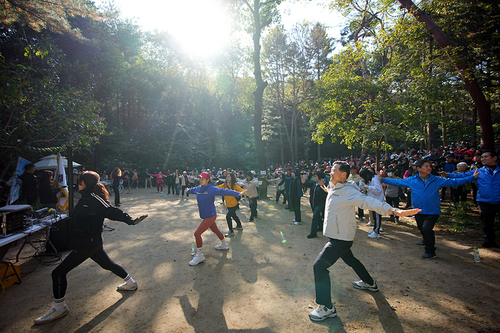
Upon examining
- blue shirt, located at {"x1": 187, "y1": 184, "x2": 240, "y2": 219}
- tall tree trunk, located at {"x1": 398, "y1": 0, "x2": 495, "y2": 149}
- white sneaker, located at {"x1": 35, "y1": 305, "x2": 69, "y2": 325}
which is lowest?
white sneaker, located at {"x1": 35, "y1": 305, "x2": 69, "y2": 325}

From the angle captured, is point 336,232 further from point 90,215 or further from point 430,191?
point 90,215

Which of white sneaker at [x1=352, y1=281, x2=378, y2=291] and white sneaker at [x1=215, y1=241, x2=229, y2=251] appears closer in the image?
white sneaker at [x1=352, y1=281, x2=378, y2=291]

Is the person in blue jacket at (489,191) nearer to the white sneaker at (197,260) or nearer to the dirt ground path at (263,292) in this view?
the dirt ground path at (263,292)

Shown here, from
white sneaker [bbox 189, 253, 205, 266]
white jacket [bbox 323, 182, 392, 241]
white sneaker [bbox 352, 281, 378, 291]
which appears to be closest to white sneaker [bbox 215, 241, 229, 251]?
white sneaker [bbox 189, 253, 205, 266]

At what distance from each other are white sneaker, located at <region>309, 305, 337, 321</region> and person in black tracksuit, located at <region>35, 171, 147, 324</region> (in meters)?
2.99

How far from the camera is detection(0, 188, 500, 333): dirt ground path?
319 centimetres

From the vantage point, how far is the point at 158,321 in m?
3.31

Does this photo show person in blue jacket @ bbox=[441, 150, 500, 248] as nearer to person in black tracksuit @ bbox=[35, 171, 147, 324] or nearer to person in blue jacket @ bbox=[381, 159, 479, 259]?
person in blue jacket @ bbox=[381, 159, 479, 259]

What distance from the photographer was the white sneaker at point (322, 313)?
3.18 meters

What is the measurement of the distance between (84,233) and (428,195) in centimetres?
637

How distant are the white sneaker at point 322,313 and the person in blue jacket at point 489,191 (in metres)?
4.39

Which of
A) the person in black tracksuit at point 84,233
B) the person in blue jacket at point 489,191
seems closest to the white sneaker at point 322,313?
the person in black tracksuit at point 84,233

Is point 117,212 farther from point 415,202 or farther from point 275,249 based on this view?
point 415,202

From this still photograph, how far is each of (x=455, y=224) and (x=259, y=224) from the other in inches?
243
